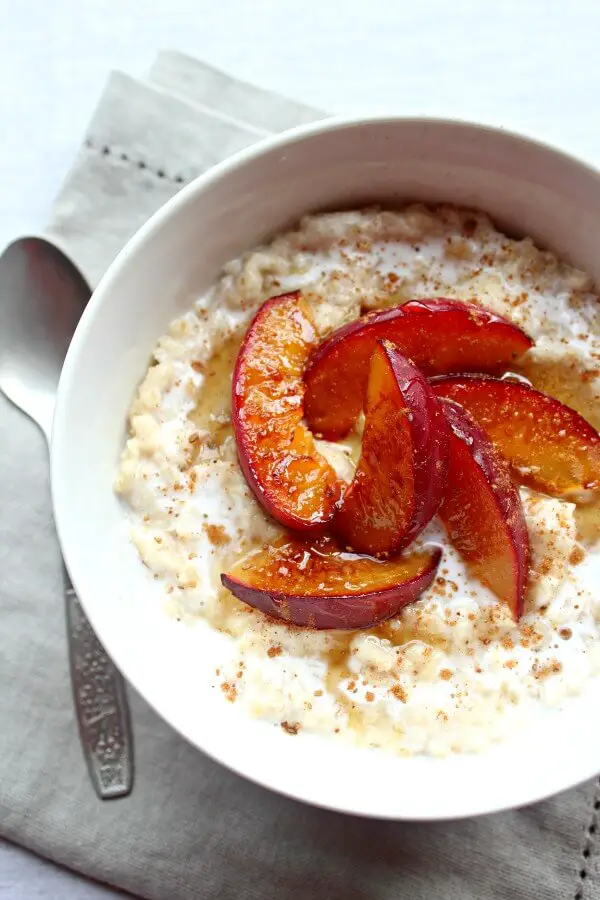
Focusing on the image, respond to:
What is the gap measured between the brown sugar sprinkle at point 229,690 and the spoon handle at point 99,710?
0.35 metres

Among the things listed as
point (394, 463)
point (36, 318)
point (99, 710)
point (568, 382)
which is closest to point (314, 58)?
point (36, 318)

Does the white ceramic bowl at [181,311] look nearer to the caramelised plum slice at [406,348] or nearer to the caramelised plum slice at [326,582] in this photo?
the caramelised plum slice at [326,582]

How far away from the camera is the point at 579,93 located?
195 cm

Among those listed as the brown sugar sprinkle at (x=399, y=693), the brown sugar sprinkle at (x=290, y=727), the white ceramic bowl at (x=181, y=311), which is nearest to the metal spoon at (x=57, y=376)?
the white ceramic bowl at (x=181, y=311)

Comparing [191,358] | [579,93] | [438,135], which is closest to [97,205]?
[191,358]

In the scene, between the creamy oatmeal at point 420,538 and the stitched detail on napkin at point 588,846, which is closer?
the creamy oatmeal at point 420,538

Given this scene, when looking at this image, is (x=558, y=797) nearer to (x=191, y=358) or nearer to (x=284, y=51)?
(x=191, y=358)

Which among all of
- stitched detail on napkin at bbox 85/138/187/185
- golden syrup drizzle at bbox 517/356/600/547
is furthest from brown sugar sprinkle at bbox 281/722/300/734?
stitched detail on napkin at bbox 85/138/187/185

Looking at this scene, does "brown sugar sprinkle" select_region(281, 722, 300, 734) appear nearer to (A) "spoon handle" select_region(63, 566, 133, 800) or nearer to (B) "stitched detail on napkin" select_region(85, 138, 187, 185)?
(A) "spoon handle" select_region(63, 566, 133, 800)

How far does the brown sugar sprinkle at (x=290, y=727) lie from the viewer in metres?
1.51

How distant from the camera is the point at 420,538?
158cm

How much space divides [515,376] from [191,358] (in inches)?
25.5

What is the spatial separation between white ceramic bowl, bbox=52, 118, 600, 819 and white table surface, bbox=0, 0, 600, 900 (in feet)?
1.51

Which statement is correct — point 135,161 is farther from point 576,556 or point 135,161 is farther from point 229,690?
point 576,556
